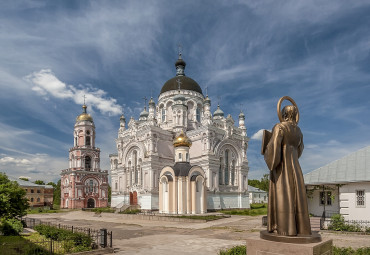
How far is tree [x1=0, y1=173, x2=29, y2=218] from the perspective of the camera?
1525 centimetres

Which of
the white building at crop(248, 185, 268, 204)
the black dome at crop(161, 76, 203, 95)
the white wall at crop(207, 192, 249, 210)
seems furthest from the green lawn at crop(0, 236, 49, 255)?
the white building at crop(248, 185, 268, 204)

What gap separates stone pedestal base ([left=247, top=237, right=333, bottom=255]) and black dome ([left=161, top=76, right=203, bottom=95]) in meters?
40.0

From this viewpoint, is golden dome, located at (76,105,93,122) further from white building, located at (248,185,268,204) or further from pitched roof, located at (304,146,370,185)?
pitched roof, located at (304,146,370,185)

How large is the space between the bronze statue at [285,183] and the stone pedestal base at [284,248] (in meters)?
0.31

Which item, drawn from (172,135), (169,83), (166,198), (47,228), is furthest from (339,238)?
(169,83)

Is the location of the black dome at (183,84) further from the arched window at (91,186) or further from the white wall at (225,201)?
the arched window at (91,186)

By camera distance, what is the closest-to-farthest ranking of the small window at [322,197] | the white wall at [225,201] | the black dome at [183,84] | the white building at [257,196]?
the small window at [322,197]
the white wall at [225,201]
the black dome at [183,84]
the white building at [257,196]

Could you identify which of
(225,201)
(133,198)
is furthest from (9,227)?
(225,201)

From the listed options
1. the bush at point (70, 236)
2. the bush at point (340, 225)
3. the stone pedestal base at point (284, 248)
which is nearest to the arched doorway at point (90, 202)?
the bush at point (70, 236)

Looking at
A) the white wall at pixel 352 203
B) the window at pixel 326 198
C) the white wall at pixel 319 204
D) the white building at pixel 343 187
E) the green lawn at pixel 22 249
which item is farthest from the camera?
the window at pixel 326 198

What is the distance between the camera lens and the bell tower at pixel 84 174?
1994 inches

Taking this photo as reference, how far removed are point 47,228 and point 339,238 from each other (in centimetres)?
1462

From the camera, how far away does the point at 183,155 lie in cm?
3259

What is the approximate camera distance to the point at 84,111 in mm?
56781
